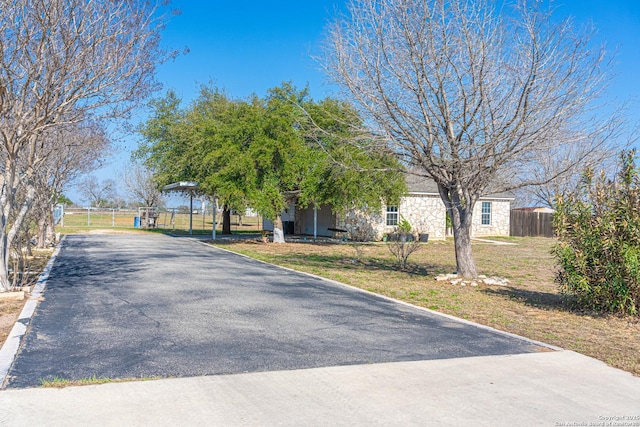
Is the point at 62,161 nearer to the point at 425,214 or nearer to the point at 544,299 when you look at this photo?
the point at 544,299

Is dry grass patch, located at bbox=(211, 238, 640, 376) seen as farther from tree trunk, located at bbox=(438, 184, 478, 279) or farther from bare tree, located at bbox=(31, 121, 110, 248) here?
bare tree, located at bbox=(31, 121, 110, 248)

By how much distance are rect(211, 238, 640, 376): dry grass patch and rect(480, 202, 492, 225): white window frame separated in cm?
1256

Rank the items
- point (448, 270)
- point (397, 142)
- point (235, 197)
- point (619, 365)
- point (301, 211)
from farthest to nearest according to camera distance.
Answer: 1. point (301, 211)
2. point (235, 197)
3. point (448, 270)
4. point (397, 142)
5. point (619, 365)

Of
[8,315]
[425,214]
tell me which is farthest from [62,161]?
[425,214]

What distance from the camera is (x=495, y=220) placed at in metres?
35.2

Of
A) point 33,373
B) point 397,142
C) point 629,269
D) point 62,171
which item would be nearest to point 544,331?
point 629,269

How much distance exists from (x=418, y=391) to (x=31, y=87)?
8.78 m

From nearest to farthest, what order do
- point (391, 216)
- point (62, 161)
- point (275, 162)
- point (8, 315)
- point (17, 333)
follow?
point (17, 333) < point (8, 315) < point (62, 161) < point (275, 162) < point (391, 216)

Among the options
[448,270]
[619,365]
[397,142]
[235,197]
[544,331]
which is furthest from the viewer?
[235,197]

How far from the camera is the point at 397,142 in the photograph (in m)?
12.2

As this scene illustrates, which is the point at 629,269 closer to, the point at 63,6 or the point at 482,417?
the point at 482,417

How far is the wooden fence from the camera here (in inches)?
1431

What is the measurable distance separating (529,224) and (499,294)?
27.3 m

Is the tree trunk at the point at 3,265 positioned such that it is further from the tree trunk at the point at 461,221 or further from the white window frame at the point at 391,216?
the white window frame at the point at 391,216
